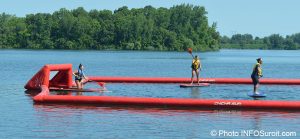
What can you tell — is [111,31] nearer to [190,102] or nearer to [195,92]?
[195,92]

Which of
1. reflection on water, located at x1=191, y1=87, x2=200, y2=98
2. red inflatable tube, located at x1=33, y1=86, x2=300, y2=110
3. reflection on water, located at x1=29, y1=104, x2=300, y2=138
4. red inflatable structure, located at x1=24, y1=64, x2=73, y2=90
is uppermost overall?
red inflatable structure, located at x1=24, y1=64, x2=73, y2=90

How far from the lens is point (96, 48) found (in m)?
178

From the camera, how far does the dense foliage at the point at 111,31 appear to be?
6845 inches

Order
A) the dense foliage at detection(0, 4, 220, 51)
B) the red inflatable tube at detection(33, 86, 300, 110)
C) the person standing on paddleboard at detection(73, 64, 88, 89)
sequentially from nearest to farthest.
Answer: the red inflatable tube at detection(33, 86, 300, 110) → the person standing on paddleboard at detection(73, 64, 88, 89) → the dense foliage at detection(0, 4, 220, 51)

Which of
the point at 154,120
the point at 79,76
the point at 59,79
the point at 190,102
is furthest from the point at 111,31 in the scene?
the point at 154,120

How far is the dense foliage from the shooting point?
570ft

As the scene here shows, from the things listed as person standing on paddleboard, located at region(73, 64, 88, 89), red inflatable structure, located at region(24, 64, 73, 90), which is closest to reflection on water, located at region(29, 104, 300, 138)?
person standing on paddleboard, located at region(73, 64, 88, 89)

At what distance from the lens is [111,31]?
175750mm

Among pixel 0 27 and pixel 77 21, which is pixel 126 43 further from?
pixel 0 27

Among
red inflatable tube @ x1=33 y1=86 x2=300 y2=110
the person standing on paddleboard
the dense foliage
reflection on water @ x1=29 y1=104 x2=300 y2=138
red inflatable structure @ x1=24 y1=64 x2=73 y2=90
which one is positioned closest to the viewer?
reflection on water @ x1=29 y1=104 x2=300 y2=138

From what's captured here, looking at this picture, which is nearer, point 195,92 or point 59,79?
point 195,92

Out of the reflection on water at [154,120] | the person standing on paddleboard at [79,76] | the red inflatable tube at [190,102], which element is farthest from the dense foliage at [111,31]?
the reflection on water at [154,120]

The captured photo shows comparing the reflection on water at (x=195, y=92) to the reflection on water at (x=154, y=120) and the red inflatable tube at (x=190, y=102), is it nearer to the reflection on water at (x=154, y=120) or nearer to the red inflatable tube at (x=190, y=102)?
the red inflatable tube at (x=190, y=102)

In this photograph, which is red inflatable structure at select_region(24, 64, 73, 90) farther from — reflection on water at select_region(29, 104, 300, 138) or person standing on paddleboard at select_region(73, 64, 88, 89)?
reflection on water at select_region(29, 104, 300, 138)
